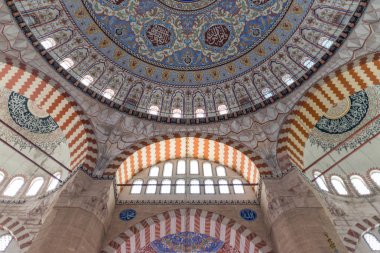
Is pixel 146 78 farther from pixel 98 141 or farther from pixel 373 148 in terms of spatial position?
pixel 373 148

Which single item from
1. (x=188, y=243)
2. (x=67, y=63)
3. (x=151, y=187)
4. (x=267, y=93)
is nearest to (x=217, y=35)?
(x=267, y=93)

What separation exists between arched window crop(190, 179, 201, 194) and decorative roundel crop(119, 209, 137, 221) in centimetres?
214

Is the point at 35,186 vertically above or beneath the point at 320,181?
above

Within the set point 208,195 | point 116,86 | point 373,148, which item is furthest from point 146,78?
point 373,148

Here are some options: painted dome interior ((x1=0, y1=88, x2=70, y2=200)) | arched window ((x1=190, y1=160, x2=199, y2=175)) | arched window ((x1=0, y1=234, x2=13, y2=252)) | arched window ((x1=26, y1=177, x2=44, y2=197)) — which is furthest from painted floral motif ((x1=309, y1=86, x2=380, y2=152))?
arched window ((x1=0, y1=234, x2=13, y2=252))

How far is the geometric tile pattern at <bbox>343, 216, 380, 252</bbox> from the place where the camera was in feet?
27.3

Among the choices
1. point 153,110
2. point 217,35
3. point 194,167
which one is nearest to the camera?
point 194,167

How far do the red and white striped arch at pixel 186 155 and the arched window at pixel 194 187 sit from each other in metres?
1.43

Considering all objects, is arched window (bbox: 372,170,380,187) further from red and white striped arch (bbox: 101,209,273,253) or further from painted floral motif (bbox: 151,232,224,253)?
painted floral motif (bbox: 151,232,224,253)

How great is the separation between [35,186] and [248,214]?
7.80 meters

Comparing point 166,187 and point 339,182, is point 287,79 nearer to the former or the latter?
point 339,182

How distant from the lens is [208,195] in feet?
32.8

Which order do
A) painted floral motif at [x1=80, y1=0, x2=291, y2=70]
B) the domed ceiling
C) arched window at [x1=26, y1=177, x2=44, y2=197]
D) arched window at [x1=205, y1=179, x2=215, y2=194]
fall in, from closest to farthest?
arched window at [x1=205, y1=179, x2=215, y2=194]
arched window at [x1=26, y1=177, x2=44, y2=197]
the domed ceiling
painted floral motif at [x1=80, y1=0, x2=291, y2=70]

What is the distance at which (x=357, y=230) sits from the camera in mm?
8703
